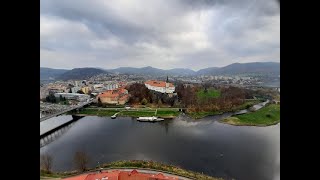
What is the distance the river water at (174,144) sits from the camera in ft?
15.1

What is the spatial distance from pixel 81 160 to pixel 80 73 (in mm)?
1776

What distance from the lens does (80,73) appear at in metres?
5.49

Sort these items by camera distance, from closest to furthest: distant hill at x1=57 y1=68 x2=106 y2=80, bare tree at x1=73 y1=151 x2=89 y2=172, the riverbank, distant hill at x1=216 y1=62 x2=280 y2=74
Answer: the riverbank → bare tree at x1=73 y1=151 x2=89 y2=172 → distant hill at x1=216 y1=62 x2=280 y2=74 → distant hill at x1=57 y1=68 x2=106 y2=80

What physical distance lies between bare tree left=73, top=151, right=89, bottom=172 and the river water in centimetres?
8

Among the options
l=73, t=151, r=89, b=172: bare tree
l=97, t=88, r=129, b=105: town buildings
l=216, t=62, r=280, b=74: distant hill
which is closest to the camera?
l=73, t=151, r=89, b=172: bare tree

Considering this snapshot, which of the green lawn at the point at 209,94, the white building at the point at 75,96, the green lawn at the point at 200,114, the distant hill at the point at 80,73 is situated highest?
the distant hill at the point at 80,73

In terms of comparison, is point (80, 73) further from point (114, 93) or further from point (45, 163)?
point (45, 163)

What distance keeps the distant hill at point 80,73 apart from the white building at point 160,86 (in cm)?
→ 96

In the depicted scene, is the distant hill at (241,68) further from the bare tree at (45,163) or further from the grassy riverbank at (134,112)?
the bare tree at (45,163)

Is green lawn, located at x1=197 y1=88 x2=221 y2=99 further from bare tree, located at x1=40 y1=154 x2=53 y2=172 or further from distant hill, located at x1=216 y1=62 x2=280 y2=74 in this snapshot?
bare tree, located at x1=40 y1=154 x2=53 y2=172

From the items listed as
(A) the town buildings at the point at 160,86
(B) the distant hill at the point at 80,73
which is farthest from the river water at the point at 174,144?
(B) the distant hill at the point at 80,73

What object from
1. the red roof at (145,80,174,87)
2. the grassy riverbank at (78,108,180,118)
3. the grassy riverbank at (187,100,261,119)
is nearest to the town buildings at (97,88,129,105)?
the grassy riverbank at (78,108,180,118)

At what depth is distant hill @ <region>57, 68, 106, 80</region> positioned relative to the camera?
206 inches
